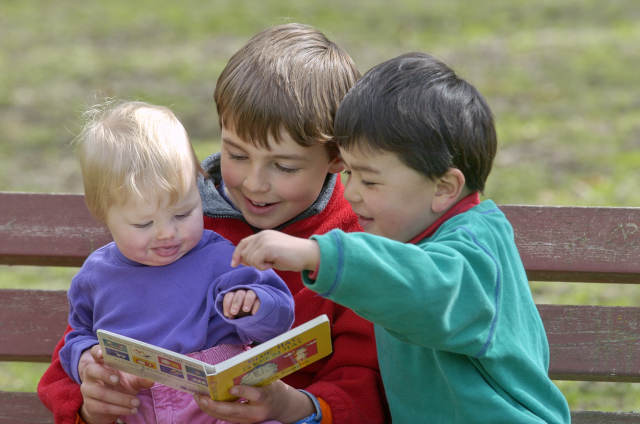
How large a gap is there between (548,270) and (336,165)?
0.85 meters

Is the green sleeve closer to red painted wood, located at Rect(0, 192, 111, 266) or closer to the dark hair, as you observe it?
the dark hair

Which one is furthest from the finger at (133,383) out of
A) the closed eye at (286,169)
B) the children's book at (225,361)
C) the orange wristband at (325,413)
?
the closed eye at (286,169)

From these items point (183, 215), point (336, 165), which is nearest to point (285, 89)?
point (336, 165)

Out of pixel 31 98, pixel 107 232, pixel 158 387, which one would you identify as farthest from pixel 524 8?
pixel 158 387

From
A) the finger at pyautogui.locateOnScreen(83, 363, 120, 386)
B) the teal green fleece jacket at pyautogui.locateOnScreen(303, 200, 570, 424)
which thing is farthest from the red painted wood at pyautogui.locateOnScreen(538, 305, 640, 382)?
the finger at pyautogui.locateOnScreen(83, 363, 120, 386)

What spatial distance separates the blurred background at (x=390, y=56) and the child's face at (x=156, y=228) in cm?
244

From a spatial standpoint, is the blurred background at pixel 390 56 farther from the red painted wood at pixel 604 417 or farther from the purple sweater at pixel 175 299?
the purple sweater at pixel 175 299

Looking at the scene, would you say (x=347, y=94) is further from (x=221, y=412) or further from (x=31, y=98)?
(x=31, y=98)

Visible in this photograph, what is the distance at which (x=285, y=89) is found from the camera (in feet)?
9.16

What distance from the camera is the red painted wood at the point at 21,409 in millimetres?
3396

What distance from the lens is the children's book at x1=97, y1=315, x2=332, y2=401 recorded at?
2.24 m

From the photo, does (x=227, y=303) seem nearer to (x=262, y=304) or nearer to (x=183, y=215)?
(x=262, y=304)

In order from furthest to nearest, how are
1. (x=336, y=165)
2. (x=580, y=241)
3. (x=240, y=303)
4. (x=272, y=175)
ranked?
(x=580, y=241) < (x=336, y=165) < (x=272, y=175) < (x=240, y=303)

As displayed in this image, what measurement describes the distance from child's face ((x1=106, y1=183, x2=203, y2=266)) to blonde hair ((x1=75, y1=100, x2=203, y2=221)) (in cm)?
2
